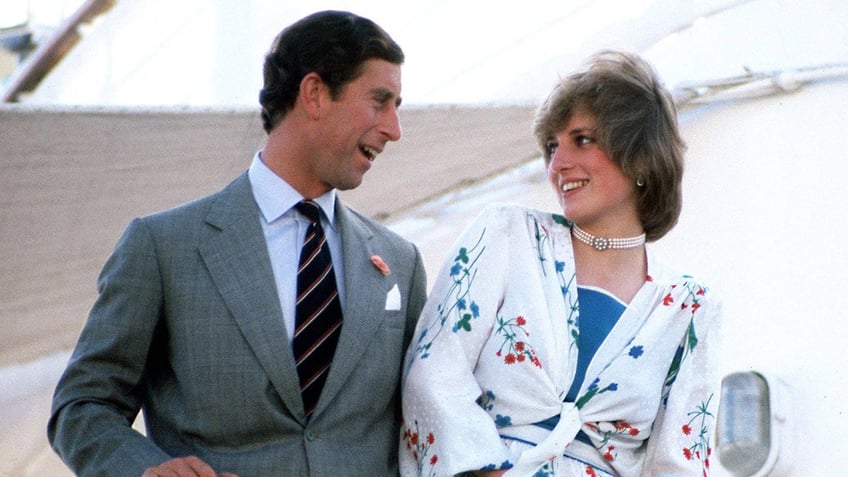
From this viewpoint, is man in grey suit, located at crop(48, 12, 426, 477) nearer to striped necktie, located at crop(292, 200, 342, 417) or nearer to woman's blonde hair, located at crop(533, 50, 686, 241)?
striped necktie, located at crop(292, 200, 342, 417)

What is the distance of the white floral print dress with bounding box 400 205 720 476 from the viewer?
2434 mm

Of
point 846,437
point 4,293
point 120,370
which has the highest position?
point 120,370

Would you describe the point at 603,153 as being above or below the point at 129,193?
above

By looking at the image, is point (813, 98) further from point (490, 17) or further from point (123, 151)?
point (123, 151)

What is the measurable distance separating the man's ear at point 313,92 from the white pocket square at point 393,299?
13.7 inches

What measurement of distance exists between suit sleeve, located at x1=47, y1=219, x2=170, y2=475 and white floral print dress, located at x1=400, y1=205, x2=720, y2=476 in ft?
1.53

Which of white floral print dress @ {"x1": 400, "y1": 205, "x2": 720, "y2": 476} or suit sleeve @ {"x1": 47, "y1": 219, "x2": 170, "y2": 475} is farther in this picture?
white floral print dress @ {"x1": 400, "y1": 205, "x2": 720, "y2": 476}

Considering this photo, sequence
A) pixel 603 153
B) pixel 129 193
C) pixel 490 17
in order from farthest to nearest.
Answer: pixel 490 17 < pixel 129 193 < pixel 603 153

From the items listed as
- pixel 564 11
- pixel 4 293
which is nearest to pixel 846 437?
pixel 564 11

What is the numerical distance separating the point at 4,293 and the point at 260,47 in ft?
3.63

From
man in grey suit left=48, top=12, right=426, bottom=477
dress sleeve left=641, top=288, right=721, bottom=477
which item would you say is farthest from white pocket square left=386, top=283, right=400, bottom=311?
dress sleeve left=641, top=288, right=721, bottom=477

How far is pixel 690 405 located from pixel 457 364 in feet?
1.40

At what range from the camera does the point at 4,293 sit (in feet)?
12.5

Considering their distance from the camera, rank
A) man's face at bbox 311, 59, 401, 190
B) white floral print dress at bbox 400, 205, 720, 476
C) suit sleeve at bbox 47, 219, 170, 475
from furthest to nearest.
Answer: man's face at bbox 311, 59, 401, 190, white floral print dress at bbox 400, 205, 720, 476, suit sleeve at bbox 47, 219, 170, 475
